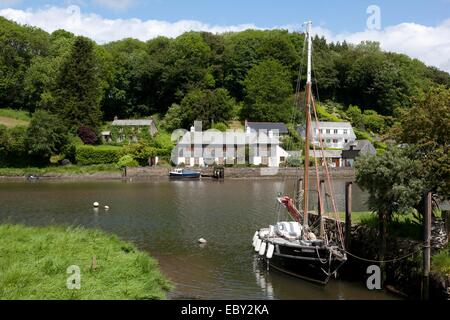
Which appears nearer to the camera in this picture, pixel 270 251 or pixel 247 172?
pixel 270 251

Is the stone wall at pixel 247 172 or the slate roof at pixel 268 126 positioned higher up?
the slate roof at pixel 268 126

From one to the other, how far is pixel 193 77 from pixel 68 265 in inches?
4341

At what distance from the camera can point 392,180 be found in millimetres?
22422

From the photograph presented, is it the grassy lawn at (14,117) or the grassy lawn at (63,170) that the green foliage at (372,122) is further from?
the grassy lawn at (14,117)

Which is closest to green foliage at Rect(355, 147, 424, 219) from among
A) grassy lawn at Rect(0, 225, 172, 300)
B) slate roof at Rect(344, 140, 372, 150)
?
grassy lawn at Rect(0, 225, 172, 300)

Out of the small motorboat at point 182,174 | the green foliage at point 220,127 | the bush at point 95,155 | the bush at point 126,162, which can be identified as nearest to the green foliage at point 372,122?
the green foliage at point 220,127

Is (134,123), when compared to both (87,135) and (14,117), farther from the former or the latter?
(14,117)

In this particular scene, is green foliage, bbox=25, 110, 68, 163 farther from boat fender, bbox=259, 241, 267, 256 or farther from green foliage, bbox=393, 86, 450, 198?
green foliage, bbox=393, 86, 450, 198

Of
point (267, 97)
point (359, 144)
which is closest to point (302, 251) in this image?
point (359, 144)

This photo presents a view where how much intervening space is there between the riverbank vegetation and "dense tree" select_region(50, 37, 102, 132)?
0.68ft

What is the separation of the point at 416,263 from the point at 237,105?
110 meters

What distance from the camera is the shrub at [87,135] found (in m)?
95.2

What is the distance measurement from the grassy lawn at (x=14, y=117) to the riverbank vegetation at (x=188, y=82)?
0.77ft

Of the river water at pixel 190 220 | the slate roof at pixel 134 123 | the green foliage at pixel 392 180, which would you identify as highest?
the slate roof at pixel 134 123
